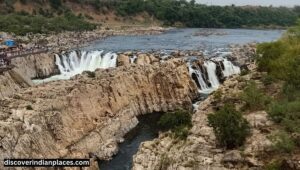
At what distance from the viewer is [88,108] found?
3609 centimetres

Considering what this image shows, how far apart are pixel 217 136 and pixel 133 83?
23220 mm

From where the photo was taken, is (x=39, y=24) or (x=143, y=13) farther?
(x=143, y=13)

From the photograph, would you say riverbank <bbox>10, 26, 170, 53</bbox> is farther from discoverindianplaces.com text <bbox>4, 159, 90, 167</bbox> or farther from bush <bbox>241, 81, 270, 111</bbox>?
bush <bbox>241, 81, 270, 111</bbox>

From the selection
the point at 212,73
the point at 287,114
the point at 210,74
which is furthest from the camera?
the point at 212,73

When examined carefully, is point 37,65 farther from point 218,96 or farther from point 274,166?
point 274,166

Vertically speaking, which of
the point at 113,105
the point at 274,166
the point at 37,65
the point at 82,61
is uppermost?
the point at 274,166

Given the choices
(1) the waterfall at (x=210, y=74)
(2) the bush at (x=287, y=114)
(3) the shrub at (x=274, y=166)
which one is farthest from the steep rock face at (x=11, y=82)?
(3) the shrub at (x=274, y=166)

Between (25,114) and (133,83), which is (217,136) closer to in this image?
(25,114)

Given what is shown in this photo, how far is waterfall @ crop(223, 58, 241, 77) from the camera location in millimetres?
54956

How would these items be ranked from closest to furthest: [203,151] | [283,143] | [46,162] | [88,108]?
1. [283,143]
2. [203,151]
3. [46,162]
4. [88,108]

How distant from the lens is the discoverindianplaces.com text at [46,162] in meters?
25.8

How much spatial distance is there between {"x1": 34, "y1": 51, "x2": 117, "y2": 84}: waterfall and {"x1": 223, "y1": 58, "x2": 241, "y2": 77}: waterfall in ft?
45.6

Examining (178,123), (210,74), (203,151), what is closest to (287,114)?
(203,151)

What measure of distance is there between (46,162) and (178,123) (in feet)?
31.3
